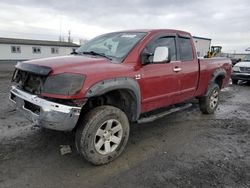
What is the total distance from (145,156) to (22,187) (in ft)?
6.11

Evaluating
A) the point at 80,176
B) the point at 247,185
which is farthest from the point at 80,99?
the point at 247,185

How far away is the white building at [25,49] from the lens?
35.4 meters

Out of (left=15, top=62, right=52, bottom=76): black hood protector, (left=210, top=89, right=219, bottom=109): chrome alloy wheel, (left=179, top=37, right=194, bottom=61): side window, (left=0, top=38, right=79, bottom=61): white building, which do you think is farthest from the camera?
(left=0, top=38, right=79, bottom=61): white building

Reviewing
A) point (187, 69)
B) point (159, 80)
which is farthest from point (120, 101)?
point (187, 69)

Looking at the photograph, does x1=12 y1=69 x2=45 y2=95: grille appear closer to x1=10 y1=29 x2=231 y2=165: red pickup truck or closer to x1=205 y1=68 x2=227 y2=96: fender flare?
x1=10 y1=29 x2=231 y2=165: red pickup truck

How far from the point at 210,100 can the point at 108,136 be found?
3768 mm

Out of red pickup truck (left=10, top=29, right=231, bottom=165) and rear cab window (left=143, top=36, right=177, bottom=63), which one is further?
rear cab window (left=143, top=36, right=177, bottom=63)

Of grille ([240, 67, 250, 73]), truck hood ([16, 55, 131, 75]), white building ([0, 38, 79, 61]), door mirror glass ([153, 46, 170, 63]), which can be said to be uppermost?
door mirror glass ([153, 46, 170, 63])

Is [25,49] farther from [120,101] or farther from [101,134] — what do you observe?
[101,134]

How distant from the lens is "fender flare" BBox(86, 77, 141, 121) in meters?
3.41

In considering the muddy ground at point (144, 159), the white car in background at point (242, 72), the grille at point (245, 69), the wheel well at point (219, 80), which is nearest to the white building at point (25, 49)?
A: the white car in background at point (242, 72)

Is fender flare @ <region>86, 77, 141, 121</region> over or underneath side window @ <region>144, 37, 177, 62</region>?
underneath

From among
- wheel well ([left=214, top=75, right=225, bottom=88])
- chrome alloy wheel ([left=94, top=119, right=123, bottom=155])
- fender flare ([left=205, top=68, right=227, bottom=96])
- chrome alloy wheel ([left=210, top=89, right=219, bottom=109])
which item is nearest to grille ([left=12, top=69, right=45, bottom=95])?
chrome alloy wheel ([left=94, top=119, right=123, bottom=155])

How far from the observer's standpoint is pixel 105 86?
3.54 meters
